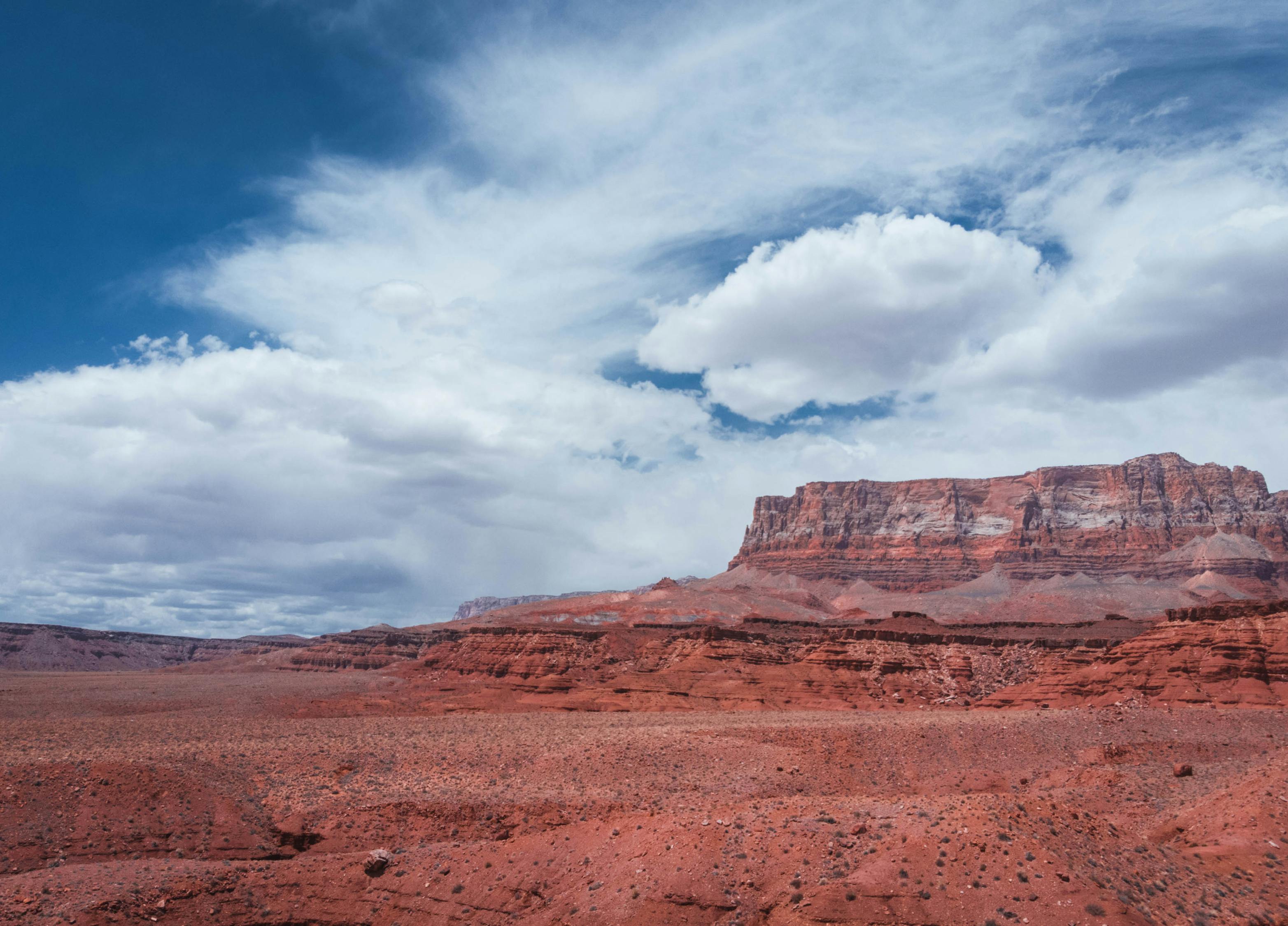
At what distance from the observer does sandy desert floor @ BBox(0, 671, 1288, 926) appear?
685 inches

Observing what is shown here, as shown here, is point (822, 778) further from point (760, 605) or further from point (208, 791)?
point (760, 605)

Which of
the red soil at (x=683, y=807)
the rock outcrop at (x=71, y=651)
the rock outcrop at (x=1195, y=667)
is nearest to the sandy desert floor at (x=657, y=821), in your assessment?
the red soil at (x=683, y=807)

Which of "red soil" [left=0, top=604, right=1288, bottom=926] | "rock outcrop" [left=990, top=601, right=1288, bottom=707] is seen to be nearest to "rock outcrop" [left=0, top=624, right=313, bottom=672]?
"red soil" [left=0, top=604, right=1288, bottom=926]

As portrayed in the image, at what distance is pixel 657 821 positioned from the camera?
21906mm

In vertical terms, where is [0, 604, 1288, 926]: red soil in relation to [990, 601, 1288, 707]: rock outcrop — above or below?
below

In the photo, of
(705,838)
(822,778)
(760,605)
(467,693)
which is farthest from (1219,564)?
(705,838)

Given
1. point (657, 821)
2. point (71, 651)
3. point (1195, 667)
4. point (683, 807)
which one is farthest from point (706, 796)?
point (71, 651)

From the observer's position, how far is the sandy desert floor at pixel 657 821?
17.4m

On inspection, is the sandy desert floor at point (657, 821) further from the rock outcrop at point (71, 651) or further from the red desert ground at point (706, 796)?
the rock outcrop at point (71, 651)

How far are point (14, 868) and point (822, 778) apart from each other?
2919cm

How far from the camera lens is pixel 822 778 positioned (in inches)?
1439

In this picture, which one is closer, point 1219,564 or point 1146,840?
point 1146,840

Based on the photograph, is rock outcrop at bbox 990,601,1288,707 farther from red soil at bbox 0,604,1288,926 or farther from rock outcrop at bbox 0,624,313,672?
rock outcrop at bbox 0,624,313,672

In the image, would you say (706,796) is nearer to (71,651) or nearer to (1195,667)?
(1195,667)
